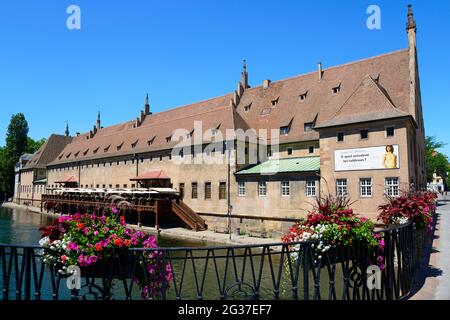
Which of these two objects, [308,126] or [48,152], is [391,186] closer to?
[308,126]

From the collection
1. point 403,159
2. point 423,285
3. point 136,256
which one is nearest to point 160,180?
point 403,159

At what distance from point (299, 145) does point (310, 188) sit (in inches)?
199

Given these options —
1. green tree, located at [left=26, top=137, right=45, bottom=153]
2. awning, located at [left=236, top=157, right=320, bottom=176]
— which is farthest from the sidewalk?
green tree, located at [left=26, top=137, right=45, bottom=153]

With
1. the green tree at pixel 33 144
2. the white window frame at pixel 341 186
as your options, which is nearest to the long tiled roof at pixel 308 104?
the white window frame at pixel 341 186

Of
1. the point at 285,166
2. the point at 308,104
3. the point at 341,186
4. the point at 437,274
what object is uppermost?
the point at 308,104

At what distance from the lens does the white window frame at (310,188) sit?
1025 inches

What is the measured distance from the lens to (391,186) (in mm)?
22297

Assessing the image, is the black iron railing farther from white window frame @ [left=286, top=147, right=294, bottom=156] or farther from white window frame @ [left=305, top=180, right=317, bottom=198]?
white window frame @ [left=286, top=147, right=294, bottom=156]

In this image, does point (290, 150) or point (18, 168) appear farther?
point (18, 168)

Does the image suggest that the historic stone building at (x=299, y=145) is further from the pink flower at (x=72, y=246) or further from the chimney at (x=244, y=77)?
the pink flower at (x=72, y=246)

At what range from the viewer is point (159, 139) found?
4056 cm

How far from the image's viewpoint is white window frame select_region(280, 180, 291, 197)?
2759 cm

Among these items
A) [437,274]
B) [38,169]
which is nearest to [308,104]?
[437,274]
